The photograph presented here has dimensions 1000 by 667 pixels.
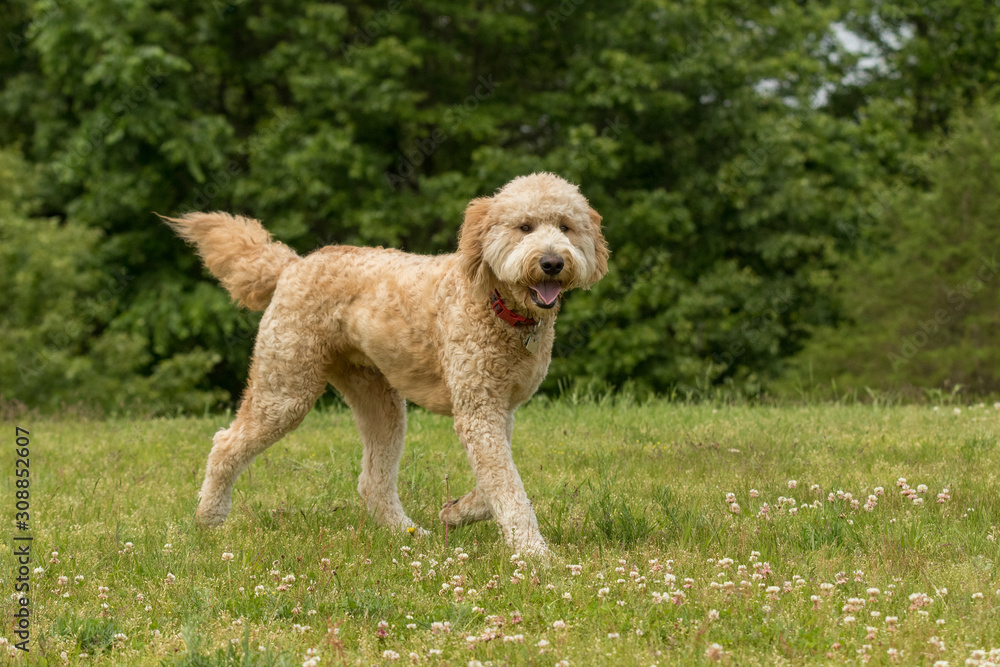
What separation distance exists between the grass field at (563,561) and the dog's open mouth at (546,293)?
1091 millimetres

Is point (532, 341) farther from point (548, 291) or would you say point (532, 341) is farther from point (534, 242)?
point (534, 242)

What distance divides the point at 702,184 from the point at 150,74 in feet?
29.6

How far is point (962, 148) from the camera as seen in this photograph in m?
17.2

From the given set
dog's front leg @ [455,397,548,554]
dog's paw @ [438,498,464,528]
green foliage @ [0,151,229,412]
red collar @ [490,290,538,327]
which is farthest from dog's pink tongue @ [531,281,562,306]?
green foliage @ [0,151,229,412]

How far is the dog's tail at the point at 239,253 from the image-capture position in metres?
5.33

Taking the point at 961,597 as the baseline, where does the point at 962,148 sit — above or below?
above

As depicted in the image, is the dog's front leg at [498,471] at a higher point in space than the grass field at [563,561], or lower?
higher

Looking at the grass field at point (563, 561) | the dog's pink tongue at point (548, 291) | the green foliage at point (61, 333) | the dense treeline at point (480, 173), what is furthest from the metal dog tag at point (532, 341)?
the green foliage at point (61, 333)

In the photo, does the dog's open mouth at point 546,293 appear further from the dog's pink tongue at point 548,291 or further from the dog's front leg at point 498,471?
the dog's front leg at point 498,471

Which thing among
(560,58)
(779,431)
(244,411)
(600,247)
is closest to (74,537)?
(244,411)

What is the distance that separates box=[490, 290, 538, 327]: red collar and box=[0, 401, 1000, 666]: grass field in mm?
969

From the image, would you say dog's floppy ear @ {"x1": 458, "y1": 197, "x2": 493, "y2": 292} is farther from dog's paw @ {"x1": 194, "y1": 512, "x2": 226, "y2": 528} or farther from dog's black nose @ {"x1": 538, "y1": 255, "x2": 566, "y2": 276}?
dog's paw @ {"x1": 194, "y1": 512, "x2": 226, "y2": 528}

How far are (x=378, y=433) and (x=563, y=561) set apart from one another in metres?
1.73

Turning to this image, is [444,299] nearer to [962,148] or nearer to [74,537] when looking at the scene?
[74,537]
